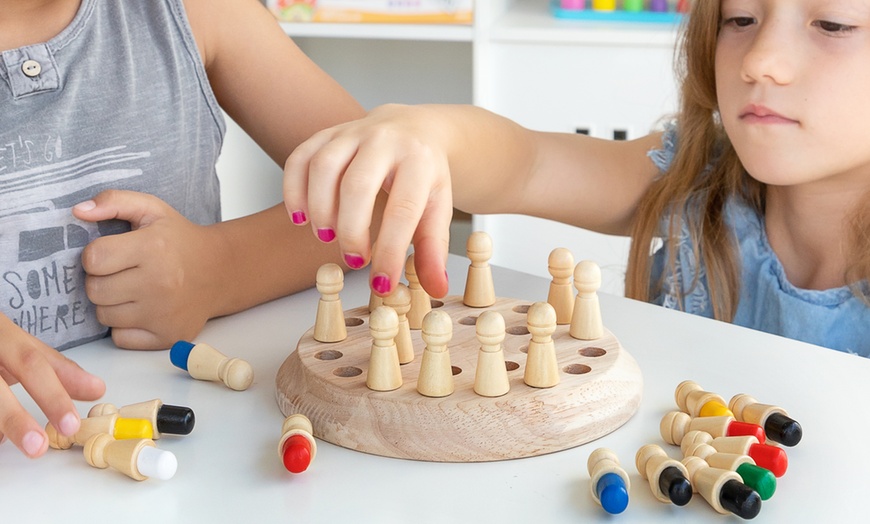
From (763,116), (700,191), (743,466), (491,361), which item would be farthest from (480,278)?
(700,191)

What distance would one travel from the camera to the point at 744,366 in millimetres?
642

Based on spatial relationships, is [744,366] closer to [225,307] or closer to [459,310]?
[459,310]

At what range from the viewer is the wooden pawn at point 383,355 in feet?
1.78

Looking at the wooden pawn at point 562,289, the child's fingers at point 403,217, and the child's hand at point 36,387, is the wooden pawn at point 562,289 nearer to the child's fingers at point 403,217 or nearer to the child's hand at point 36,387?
the child's fingers at point 403,217

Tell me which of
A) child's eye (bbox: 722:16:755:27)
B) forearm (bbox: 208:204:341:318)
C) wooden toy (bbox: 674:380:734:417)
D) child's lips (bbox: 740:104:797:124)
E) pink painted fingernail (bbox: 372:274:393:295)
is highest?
child's eye (bbox: 722:16:755:27)

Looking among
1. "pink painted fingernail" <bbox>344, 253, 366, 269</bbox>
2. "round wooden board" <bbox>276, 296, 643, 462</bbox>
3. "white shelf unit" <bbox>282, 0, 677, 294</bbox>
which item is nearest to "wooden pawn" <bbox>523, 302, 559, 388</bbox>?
"round wooden board" <bbox>276, 296, 643, 462</bbox>

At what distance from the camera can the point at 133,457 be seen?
0.49 m

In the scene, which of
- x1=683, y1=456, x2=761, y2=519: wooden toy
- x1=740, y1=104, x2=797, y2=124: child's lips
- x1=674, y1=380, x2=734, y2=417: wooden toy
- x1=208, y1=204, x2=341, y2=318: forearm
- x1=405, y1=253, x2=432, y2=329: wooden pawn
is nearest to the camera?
x1=683, y1=456, x2=761, y2=519: wooden toy

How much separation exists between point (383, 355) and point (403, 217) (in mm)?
83

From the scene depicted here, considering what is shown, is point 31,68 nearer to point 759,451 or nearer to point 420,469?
point 420,469

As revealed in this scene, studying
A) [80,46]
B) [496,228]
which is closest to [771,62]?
[80,46]

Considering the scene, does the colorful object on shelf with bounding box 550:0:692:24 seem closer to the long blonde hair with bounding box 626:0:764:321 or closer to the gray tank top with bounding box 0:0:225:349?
the long blonde hair with bounding box 626:0:764:321

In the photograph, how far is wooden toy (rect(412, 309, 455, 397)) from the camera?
536 millimetres

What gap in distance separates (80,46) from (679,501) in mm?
672
